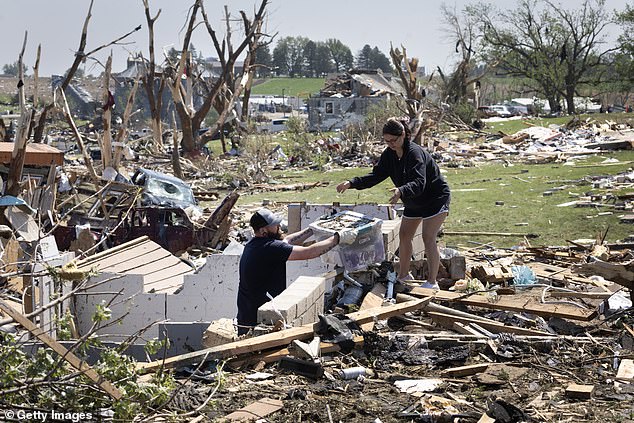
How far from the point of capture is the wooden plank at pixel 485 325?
19.5 feet

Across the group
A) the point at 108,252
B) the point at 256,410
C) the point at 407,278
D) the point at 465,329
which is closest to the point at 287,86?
the point at 108,252

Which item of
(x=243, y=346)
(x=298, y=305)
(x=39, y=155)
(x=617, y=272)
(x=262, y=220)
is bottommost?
(x=243, y=346)

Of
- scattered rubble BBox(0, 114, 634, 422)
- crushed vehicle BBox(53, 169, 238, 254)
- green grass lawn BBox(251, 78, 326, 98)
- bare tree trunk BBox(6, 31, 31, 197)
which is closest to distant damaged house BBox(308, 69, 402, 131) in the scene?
green grass lawn BBox(251, 78, 326, 98)

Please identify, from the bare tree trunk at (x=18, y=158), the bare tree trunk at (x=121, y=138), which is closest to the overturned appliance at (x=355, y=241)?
the bare tree trunk at (x=18, y=158)

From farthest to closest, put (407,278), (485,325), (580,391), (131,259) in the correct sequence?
1. (131,259)
2. (407,278)
3. (485,325)
4. (580,391)

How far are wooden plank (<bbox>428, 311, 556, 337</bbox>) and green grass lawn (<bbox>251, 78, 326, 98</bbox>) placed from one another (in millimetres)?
84489

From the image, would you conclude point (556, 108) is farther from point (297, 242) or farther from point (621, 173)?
point (297, 242)

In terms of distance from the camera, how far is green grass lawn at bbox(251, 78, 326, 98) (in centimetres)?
9306

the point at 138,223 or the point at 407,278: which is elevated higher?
the point at 407,278

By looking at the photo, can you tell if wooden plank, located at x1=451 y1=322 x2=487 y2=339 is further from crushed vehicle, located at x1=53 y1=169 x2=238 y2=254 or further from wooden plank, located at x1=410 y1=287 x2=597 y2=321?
crushed vehicle, located at x1=53 y1=169 x2=238 y2=254

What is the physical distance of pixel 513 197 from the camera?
52.8 ft

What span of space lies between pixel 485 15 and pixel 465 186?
130 ft

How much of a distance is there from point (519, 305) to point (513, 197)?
982 cm

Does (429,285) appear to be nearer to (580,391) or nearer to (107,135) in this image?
(580,391)
